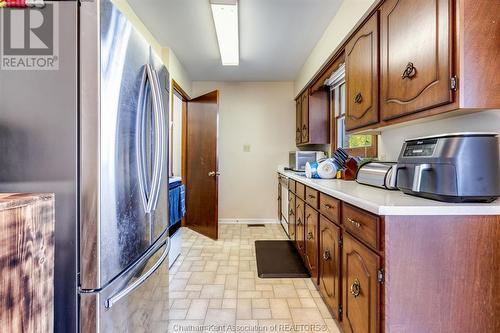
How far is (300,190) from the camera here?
2.57 m

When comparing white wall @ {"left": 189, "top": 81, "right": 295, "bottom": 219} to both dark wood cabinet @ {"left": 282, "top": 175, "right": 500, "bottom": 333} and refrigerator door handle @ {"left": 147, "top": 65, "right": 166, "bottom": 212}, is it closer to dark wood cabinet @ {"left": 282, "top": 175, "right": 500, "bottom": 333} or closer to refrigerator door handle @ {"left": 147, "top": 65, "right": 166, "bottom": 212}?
refrigerator door handle @ {"left": 147, "top": 65, "right": 166, "bottom": 212}

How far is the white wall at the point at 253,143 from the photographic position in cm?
437

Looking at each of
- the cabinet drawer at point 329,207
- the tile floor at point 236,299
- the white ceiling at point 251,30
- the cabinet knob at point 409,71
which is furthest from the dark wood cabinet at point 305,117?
the cabinet knob at point 409,71

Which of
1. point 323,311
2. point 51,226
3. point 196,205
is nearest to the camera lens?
point 51,226

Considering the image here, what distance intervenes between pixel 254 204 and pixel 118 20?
3.71 m

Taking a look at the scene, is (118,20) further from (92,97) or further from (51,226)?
(51,226)

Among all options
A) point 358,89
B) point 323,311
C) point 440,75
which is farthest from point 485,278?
point 358,89

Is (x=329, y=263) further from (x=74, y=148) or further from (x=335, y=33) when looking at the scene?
(x=335, y=33)

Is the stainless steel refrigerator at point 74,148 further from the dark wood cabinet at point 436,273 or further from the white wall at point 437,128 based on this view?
the white wall at point 437,128

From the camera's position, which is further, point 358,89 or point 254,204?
point 254,204

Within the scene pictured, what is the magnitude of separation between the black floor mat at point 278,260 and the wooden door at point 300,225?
0.17 meters

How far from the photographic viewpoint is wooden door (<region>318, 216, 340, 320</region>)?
155 centimetres

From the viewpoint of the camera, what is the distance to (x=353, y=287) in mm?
1292

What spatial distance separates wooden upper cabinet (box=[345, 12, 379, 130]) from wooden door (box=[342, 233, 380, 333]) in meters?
0.86
